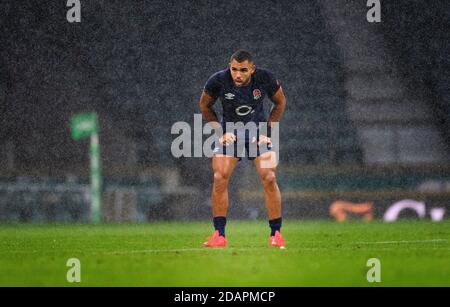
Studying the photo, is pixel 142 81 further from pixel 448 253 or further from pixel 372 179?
pixel 448 253

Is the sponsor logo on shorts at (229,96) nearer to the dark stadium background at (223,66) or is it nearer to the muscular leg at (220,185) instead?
the muscular leg at (220,185)

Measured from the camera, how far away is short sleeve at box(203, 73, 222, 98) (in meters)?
9.08

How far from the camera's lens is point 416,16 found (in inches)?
1056

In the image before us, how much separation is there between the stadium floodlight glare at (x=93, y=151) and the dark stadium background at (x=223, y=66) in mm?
2059

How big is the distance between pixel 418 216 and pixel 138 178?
7.77 meters

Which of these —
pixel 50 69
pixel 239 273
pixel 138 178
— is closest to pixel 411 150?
pixel 138 178

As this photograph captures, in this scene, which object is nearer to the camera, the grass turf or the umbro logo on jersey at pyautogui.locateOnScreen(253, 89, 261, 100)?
the grass turf

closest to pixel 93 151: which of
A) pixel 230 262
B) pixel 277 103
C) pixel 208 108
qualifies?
pixel 208 108

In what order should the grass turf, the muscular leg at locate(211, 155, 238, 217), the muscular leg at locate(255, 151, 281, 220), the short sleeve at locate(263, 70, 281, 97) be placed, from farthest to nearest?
the short sleeve at locate(263, 70, 281, 97)
the muscular leg at locate(211, 155, 238, 217)
the muscular leg at locate(255, 151, 281, 220)
the grass turf

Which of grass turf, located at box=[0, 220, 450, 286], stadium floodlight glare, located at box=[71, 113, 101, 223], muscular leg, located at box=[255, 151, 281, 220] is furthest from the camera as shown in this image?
stadium floodlight glare, located at box=[71, 113, 101, 223]

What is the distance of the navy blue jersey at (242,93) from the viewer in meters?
9.02

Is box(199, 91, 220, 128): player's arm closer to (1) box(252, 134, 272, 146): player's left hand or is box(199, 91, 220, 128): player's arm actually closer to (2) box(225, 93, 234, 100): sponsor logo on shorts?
(2) box(225, 93, 234, 100): sponsor logo on shorts

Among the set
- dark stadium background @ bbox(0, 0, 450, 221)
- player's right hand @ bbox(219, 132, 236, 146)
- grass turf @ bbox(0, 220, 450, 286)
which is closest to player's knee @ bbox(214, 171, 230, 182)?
player's right hand @ bbox(219, 132, 236, 146)

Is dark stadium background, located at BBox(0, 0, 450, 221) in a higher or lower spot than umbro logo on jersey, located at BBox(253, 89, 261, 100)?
higher
